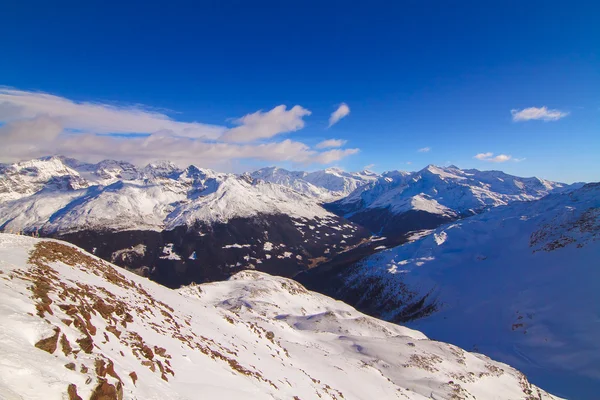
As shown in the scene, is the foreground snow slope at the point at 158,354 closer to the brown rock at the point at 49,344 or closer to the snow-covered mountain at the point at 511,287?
the brown rock at the point at 49,344

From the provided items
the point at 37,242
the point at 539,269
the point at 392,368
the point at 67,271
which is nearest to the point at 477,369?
the point at 392,368

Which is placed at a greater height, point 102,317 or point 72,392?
point 72,392

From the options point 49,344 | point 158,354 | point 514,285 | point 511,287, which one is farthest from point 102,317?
point 514,285

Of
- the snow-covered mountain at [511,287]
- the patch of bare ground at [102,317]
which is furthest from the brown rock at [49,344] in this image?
the snow-covered mountain at [511,287]

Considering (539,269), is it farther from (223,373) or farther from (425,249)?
(223,373)

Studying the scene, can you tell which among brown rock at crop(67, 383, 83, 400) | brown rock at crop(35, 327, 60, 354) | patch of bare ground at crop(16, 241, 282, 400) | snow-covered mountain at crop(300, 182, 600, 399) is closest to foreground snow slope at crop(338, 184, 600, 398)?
snow-covered mountain at crop(300, 182, 600, 399)

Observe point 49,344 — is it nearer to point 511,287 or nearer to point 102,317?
point 102,317

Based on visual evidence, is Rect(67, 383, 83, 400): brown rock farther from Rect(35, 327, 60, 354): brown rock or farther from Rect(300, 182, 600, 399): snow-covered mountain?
Rect(300, 182, 600, 399): snow-covered mountain

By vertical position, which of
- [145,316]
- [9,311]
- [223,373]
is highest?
[9,311]
